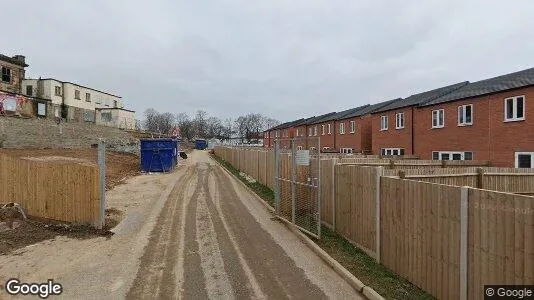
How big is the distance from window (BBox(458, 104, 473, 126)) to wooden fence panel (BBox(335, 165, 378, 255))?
16.1 meters

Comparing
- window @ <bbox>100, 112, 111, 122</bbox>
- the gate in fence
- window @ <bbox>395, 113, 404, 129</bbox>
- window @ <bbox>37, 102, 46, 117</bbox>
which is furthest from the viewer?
window @ <bbox>100, 112, 111, 122</bbox>

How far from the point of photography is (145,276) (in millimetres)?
6336

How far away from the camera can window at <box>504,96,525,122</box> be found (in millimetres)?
17906

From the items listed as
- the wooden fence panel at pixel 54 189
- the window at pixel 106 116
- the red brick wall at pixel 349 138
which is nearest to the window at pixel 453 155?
the red brick wall at pixel 349 138

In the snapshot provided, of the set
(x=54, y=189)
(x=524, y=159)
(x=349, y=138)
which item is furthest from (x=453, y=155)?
(x=54, y=189)

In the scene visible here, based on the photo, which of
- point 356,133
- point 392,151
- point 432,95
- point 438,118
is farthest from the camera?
point 356,133

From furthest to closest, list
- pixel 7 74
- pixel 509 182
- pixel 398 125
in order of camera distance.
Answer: pixel 7 74 < pixel 398 125 < pixel 509 182

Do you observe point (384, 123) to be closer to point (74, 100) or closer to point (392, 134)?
point (392, 134)

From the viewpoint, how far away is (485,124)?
20328 mm

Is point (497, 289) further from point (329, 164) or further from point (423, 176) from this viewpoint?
point (329, 164)

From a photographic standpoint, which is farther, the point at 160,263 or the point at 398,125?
the point at 398,125

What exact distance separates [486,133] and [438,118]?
4.72m

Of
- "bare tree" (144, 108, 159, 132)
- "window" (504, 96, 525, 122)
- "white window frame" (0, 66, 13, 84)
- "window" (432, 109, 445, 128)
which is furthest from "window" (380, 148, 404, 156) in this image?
"bare tree" (144, 108, 159, 132)

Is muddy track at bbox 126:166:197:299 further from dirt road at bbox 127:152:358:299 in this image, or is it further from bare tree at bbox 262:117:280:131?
bare tree at bbox 262:117:280:131
